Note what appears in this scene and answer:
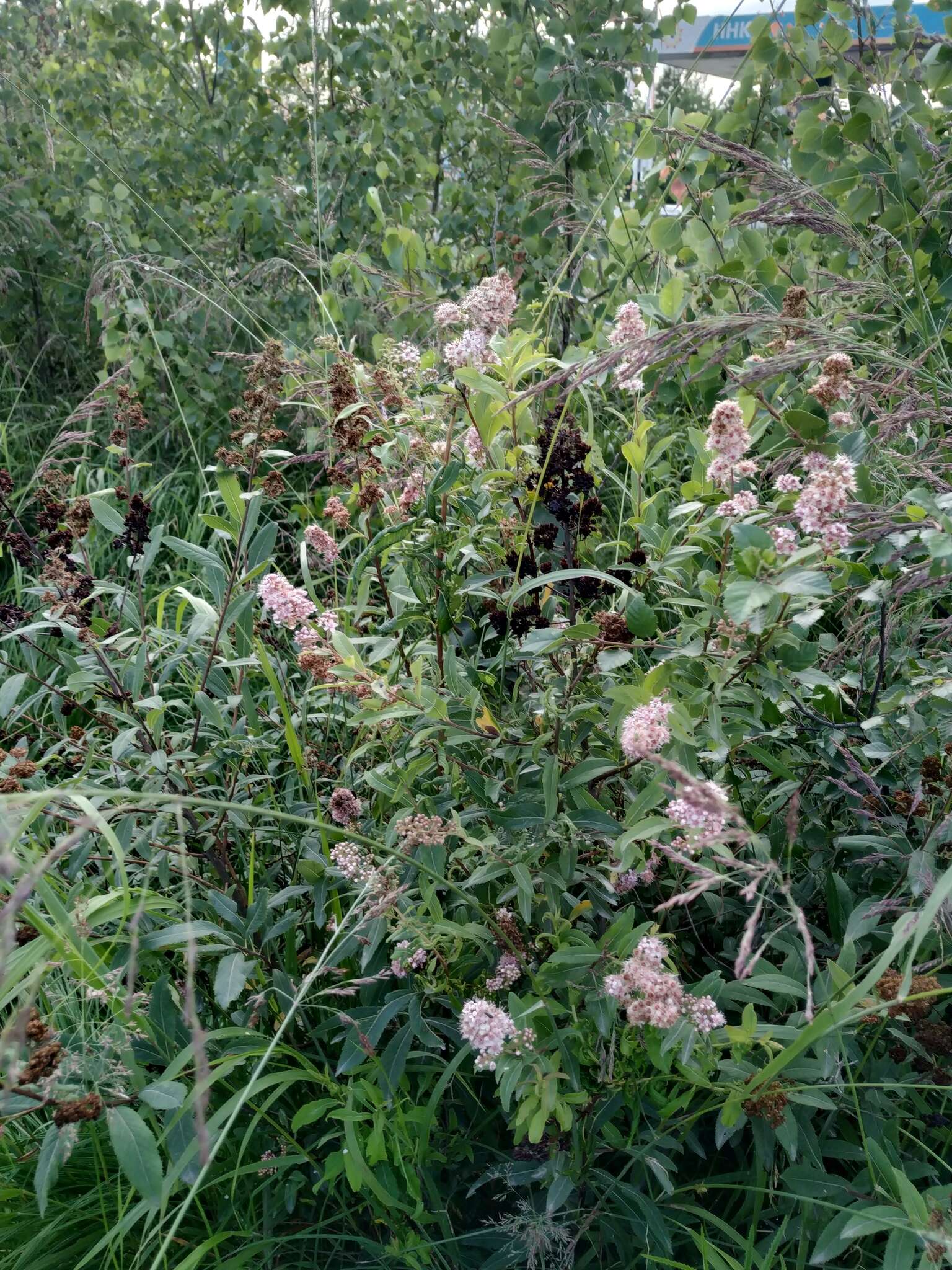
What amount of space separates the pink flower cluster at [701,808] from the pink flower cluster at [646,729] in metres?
0.07

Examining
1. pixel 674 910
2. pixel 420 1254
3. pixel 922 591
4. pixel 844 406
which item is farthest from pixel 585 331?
pixel 420 1254

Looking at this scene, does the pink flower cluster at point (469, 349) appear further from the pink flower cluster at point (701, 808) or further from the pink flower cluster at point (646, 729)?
the pink flower cluster at point (701, 808)

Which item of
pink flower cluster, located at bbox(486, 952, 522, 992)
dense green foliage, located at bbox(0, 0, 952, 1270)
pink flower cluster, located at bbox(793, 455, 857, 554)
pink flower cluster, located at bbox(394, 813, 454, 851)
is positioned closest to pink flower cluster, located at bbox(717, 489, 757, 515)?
dense green foliage, located at bbox(0, 0, 952, 1270)

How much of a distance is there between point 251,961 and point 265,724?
27.0 inches

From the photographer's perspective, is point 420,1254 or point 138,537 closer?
point 420,1254

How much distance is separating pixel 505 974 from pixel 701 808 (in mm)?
500

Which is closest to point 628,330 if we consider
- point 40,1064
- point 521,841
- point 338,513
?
point 338,513

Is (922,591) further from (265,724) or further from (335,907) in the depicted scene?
(265,724)

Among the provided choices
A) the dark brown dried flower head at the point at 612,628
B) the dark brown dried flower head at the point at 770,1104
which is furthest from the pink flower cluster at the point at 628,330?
the dark brown dried flower head at the point at 770,1104

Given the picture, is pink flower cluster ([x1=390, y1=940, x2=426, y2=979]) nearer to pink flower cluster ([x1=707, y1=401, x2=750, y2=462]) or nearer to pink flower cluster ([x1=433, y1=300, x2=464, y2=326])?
pink flower cluster ([x1=707, y1=401, x2=750, y2=462])

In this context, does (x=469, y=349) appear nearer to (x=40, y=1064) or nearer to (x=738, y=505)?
(x=738, y=505)

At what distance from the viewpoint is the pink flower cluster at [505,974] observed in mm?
1255

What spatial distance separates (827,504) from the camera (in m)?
1.06

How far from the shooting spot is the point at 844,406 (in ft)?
5.67
